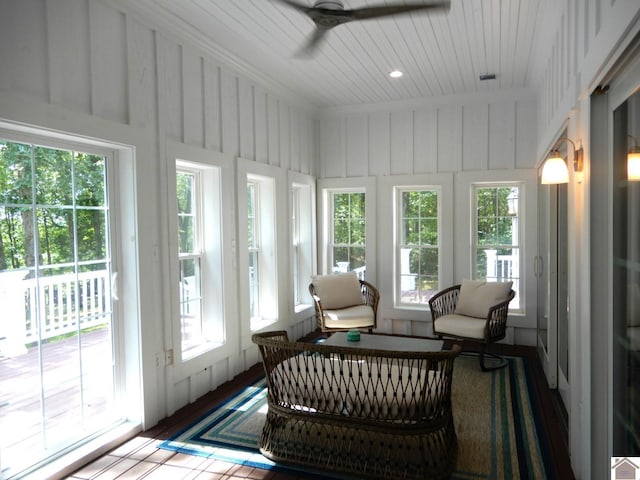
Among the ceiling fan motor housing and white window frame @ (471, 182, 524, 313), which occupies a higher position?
the ceiling fan motor housing

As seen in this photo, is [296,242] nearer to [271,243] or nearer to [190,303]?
[271,243]

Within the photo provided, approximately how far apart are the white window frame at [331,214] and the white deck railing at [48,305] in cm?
353

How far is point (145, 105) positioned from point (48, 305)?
1.55 metres

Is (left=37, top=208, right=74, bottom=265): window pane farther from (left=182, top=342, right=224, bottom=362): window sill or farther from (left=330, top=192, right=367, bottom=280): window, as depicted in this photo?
(left=330, top=192, right=367, bottom=280): window

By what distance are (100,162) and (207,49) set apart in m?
1.48

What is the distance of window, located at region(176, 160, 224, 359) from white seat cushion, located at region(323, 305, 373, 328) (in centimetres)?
136

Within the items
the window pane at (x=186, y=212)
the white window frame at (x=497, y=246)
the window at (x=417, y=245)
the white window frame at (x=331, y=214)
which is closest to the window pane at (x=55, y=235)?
the window pane at (x=186, y=212)

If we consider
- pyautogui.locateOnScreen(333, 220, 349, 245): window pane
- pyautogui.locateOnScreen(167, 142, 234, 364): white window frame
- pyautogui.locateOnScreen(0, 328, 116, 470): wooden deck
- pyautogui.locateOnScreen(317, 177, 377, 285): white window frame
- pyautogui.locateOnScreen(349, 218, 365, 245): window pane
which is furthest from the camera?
pyautogui.locateOnScreen(333, 220, 349, 245): window pane

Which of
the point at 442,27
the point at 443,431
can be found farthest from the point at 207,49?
the point at 443,431

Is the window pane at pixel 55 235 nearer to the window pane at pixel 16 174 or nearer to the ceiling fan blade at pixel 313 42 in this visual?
the window pane at pixel 16 174

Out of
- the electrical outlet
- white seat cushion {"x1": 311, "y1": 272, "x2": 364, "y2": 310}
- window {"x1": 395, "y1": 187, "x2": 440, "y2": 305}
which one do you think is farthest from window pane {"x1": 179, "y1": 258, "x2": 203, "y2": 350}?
window {"x1": 395, "y1": 187, "x2": 440, "y2": 305}

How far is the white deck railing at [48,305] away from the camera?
2.40m

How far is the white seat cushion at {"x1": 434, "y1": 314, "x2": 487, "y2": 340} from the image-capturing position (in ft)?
14.6

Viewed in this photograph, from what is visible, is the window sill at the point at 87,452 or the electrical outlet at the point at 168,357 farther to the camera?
the electrical outlet at the point at 168,357
